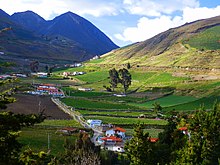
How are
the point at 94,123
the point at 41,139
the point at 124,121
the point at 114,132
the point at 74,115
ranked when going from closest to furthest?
the point at 41,139 → the point at 114,132 → the point at 94,123 → the point at 124,121 → the point at 74,115

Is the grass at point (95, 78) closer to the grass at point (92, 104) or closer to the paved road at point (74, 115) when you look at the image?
the grass at point (92, 104)

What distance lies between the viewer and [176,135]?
133 ft

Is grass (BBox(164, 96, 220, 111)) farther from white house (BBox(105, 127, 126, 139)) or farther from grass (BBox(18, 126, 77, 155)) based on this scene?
grass (BBox(18, 126, 77, 155))

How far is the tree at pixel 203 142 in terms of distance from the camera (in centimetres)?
3200

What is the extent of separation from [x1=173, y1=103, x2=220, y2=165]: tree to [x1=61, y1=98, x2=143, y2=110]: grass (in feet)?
180

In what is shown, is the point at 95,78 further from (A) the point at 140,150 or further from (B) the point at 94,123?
(A) the point at 140,150

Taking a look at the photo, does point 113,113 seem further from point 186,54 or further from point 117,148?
point 186,54

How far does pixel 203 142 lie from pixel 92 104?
213 ft

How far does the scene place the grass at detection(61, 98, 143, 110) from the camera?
94050 mm

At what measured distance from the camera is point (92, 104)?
9850cm

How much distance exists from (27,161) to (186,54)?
616ft

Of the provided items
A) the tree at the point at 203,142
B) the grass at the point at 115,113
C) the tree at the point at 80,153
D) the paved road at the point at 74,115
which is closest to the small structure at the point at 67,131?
the paved road at the point at 74,115

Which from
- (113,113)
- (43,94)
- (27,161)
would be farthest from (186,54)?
(27,161)

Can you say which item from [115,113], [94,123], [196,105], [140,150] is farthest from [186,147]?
[196,105]
